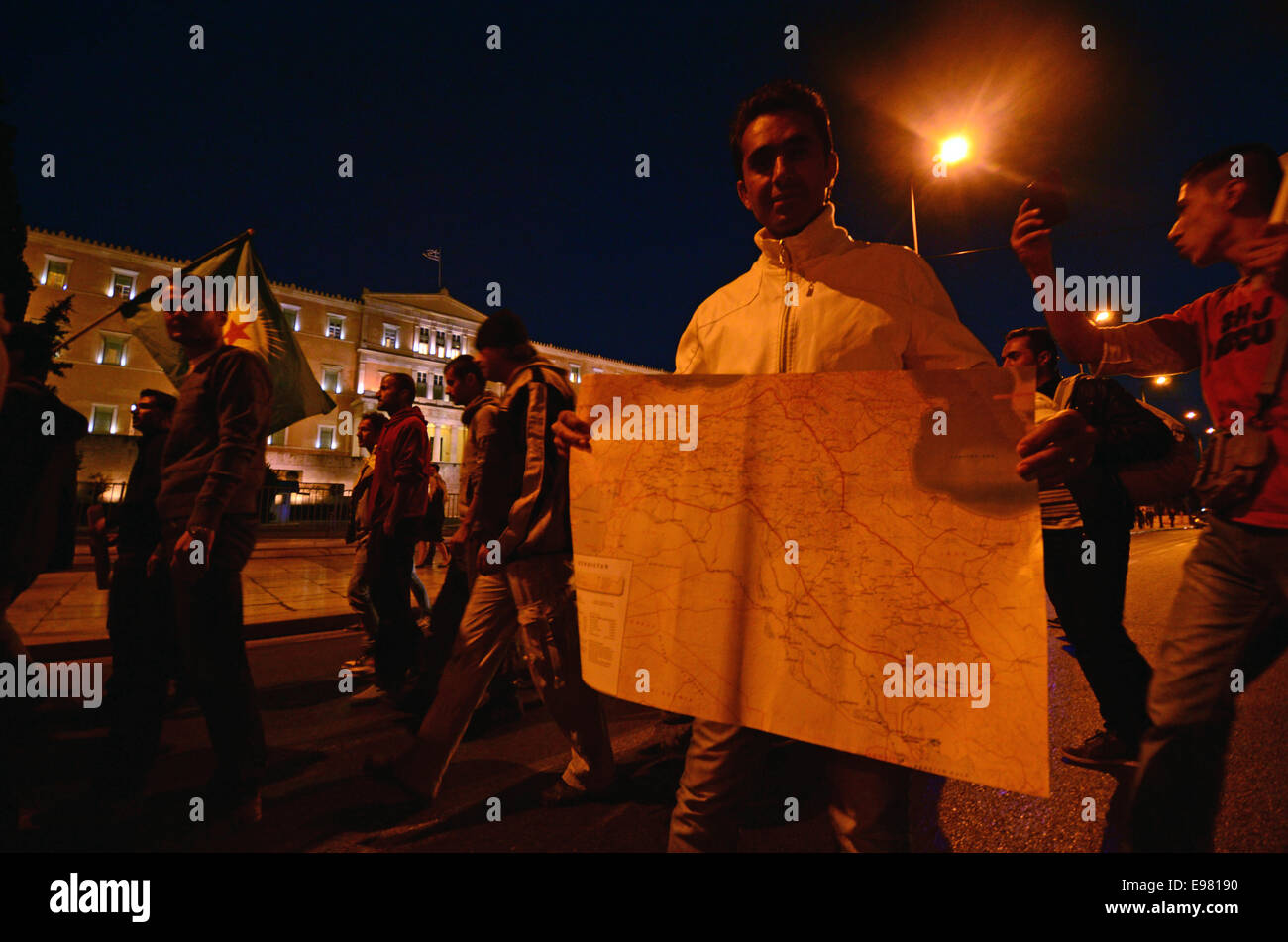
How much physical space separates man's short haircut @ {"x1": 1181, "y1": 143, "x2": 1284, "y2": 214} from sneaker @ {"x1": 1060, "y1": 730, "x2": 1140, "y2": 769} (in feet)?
7.96

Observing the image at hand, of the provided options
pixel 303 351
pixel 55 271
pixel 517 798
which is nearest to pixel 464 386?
pixel 517 798

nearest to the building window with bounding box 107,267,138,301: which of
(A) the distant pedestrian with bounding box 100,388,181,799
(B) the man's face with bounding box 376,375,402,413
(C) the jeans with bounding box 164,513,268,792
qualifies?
(B) the man's face with bounding box 376,375,402,413

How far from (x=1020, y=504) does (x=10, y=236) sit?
77.3ft

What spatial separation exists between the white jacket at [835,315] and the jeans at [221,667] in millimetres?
2280

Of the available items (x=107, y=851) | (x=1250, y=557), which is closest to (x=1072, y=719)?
(x=1250, y=557)

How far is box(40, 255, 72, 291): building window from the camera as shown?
29484 millimetres

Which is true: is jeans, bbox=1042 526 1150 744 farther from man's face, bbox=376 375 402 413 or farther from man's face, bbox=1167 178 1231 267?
man's face, bbox=376 375 402 413

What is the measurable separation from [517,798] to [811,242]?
2.59 metres

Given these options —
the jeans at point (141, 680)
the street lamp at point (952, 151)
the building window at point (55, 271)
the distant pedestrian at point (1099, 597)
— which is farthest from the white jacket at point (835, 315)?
the building window at point (55, 271)

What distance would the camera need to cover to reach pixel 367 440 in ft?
17.6

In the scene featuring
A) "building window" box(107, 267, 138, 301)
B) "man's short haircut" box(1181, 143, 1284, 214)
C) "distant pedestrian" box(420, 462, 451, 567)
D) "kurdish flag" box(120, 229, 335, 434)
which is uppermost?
"building window" box(107, 267, 138, 301)

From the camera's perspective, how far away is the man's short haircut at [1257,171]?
159 cm

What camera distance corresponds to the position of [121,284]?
31.5 meters

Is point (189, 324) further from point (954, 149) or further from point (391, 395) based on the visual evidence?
point (954, 149)
